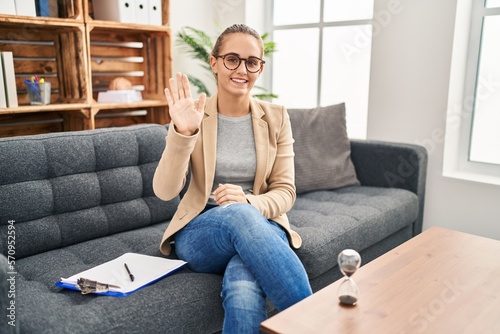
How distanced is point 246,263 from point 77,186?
784 mm

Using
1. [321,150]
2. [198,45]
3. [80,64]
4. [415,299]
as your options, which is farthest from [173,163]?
[198,45]

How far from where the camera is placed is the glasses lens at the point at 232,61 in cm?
157

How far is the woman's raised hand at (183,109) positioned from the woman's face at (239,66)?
0.16 m

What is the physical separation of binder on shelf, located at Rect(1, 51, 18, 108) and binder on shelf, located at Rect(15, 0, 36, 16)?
20 centimetres

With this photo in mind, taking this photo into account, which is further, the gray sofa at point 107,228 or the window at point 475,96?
the window at point 475,96

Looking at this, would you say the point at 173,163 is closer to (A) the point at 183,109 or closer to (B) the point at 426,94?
(A) the point at 183,109

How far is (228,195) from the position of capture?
57.7 inches

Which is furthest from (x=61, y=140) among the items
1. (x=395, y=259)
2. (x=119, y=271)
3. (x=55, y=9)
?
(x=395, y=259)

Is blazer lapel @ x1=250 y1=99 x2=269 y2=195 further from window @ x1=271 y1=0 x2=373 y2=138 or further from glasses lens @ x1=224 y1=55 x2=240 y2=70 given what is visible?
window @ x1=271 y1=0 x2=373 y2=138

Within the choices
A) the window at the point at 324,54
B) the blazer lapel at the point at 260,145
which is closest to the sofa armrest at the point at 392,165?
the window at the point at 324,54

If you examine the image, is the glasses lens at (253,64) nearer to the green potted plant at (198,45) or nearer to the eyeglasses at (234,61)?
the eyeglasses at (234,61)

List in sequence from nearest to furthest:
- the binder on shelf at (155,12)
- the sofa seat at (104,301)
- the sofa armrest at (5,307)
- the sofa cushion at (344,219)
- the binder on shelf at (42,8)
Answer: the sofa armrest at (5,307)
the sofa seat at (104,301)
the sofa cushion at (344,219)
the binder on shelf at (42,8)
the binder on shelf at (155,12)

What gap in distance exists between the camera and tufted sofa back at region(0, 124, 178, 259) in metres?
1.56

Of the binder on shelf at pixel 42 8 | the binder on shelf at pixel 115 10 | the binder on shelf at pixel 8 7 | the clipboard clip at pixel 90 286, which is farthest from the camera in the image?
the binder on shelf at pixel 115 10
